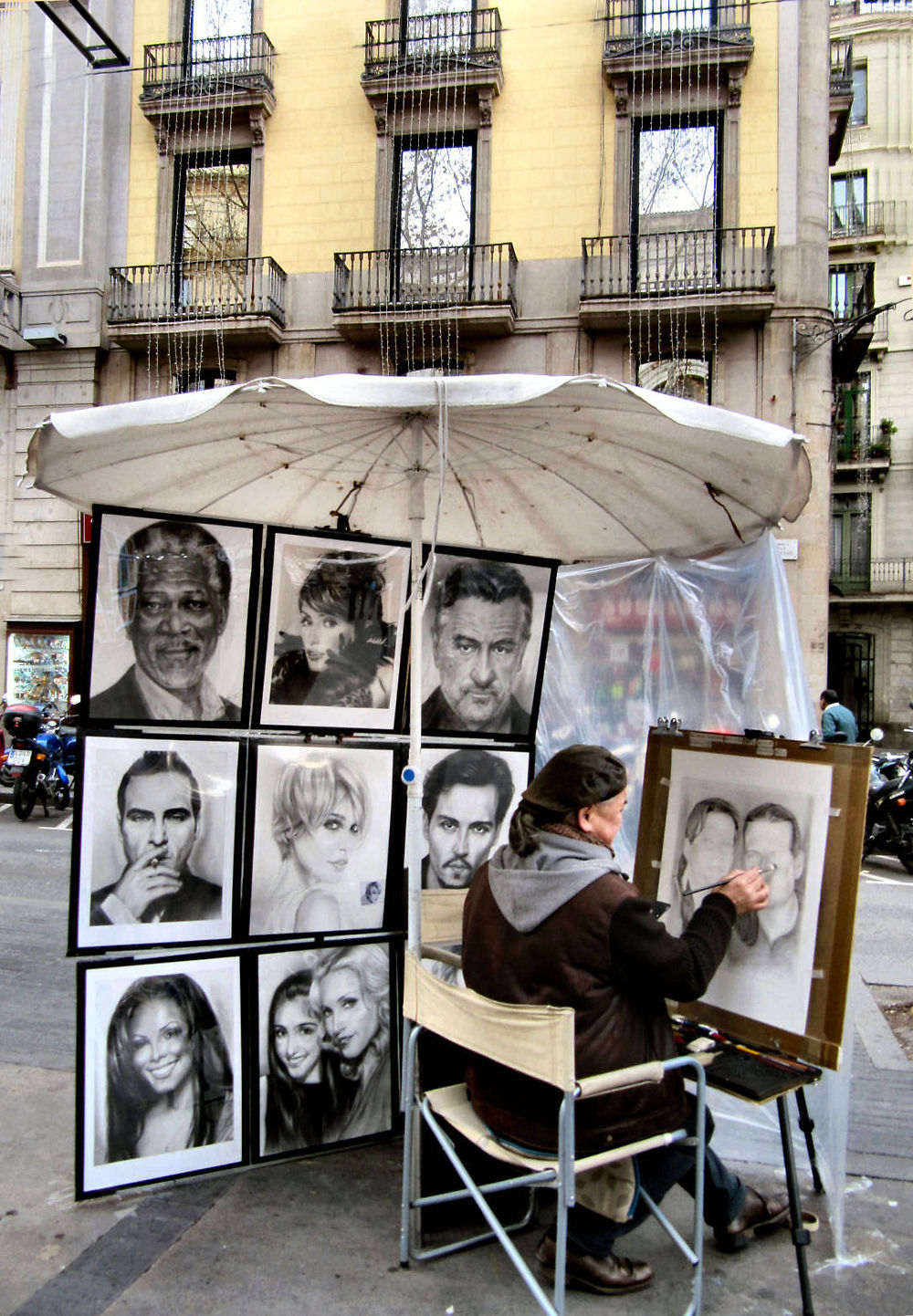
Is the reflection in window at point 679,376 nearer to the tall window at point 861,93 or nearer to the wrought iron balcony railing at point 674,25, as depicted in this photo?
the wrought iron balcony railing at point 674,25

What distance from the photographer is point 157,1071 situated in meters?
3.17

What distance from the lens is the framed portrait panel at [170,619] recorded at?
319 cm

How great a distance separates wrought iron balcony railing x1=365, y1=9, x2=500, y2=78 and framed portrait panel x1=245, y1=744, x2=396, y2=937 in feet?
50.6

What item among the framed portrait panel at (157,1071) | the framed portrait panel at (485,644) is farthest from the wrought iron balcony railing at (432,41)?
the framed portrait panel at (157,1071)

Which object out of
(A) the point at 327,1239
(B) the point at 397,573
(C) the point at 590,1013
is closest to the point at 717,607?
(B) the point at 397,573

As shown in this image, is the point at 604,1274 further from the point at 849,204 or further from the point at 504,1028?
the point at 849,204

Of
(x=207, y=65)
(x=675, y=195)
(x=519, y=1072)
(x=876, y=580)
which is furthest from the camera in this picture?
(x=876, y=580)

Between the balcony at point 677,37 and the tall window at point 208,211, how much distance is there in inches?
244


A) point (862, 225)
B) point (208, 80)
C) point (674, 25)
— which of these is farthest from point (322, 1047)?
point (862, 225)

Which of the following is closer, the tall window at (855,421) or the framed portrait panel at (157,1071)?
the framed portrait panel at (157,1071)

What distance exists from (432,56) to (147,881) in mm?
16060

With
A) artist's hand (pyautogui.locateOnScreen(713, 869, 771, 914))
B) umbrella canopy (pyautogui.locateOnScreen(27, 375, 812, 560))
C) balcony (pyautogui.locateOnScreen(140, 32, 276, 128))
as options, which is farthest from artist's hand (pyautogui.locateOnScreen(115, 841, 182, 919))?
balcony (pyautogui.locateOnScreen(140, 32, 276, 128))

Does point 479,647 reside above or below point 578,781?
above

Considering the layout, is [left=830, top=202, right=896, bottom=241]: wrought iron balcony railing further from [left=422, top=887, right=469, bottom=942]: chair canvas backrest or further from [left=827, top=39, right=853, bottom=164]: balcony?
[left=422, top=887, right=469, bottom=942]: chair canvas backrest
